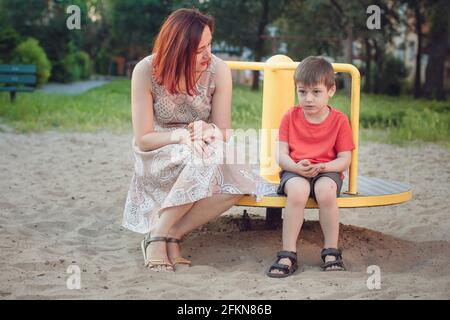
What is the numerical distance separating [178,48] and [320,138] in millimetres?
892

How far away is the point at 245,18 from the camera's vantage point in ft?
96.3

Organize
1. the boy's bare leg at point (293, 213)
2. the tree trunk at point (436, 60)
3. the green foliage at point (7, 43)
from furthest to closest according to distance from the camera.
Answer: the tree trunk at point (436, 60) < the green foliage at point (7, 43) < the boy's bare leg at point (293, 213)

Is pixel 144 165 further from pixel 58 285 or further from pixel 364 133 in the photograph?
pixel 364 133

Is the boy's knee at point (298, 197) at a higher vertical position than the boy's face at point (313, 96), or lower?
lower

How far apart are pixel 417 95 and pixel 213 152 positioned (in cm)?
2068

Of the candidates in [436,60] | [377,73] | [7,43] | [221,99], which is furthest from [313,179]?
[377,73]

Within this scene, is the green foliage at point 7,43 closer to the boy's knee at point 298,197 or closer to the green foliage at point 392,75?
the green foliage at point 392,75

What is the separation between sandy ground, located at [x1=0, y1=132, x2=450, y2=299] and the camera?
→ 3.49 meters

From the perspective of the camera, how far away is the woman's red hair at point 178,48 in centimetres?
400

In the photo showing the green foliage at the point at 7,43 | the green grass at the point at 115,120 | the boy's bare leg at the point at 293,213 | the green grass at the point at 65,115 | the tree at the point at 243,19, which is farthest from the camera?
the tree at the point at 243,19

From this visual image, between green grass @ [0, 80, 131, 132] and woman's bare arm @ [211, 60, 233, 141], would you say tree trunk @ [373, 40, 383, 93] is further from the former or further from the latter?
woman's bare arm @ [211, 60, 233, 141]

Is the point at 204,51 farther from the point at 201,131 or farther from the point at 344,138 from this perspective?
the point at 344,138

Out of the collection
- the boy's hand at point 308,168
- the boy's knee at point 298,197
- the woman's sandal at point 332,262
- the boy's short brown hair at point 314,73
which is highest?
the boy's short brown hair at point 314,73

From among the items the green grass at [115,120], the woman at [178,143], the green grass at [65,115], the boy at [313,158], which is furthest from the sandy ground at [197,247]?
the green grass at [65,115]
